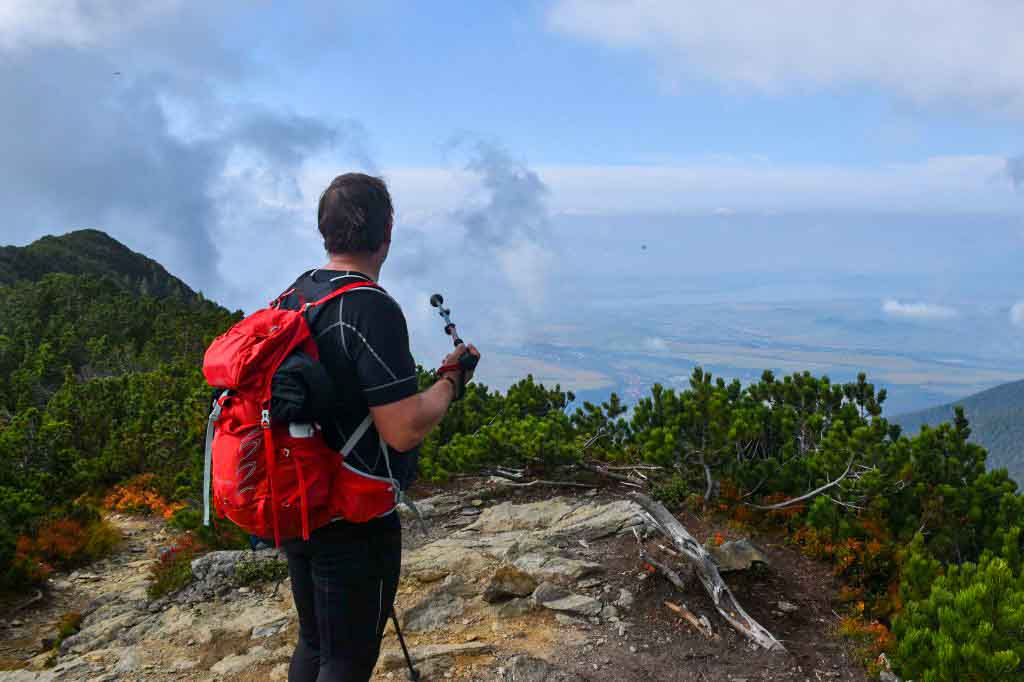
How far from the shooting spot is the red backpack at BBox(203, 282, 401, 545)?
270 cm

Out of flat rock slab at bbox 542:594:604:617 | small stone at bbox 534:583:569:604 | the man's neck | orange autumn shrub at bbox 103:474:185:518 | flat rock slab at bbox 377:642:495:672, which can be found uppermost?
the man's neck

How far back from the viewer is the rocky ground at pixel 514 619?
526 centimetres

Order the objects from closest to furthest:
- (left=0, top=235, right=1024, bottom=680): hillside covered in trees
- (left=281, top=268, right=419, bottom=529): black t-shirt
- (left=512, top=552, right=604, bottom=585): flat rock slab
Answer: (left=281, top=268, right=419, bottom=529): black t-shirt, (left=0, top=235, right=1024, bottom=680): hillside covered in trees, (left=512, top=552, right=604, bottom=585): flat rock slab

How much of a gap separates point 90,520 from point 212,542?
3046mm

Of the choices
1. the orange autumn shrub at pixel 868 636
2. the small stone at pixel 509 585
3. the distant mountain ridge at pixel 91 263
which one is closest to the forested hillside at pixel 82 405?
the small stone at pixel 509 585

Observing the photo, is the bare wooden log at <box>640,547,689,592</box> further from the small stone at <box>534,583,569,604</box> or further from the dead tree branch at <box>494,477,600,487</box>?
the dead tree branch at <box>494,477,600,487</box>

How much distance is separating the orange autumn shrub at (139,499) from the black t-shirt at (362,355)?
10.7 m

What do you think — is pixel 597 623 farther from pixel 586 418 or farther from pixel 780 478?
pixel 586 418

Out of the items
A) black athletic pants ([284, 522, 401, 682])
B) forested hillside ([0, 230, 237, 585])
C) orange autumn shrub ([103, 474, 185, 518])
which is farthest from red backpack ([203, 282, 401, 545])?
orange autumn shrub ([103, 474, 185, 518])

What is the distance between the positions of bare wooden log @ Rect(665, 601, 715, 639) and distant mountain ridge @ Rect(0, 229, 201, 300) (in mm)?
37734

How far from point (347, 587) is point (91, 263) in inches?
2025

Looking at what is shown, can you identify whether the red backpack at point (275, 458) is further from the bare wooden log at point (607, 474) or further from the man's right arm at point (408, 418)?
the bare wooden log at point (607, 474)

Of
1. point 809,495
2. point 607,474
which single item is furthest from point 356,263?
point 607,474

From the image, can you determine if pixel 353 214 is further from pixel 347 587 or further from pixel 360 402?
pixel 347 587
